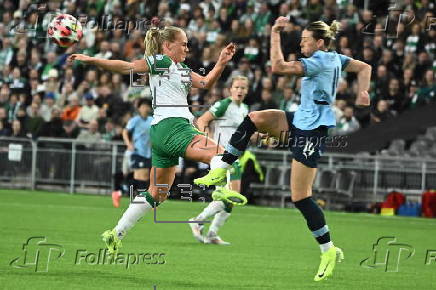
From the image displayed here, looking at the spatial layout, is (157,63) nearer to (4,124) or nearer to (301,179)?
(301,179)

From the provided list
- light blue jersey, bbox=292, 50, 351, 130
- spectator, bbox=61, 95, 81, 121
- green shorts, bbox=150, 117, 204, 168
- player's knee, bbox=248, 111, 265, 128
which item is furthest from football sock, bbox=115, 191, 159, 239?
spectator, bbox=61, 95, 81, 121

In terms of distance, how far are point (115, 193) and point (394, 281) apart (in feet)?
37.3

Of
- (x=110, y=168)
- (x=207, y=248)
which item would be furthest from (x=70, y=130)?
(x=207, y=248)

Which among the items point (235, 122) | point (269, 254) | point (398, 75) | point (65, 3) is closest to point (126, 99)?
point (65, 3)

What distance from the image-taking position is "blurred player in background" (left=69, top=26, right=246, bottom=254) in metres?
10.4

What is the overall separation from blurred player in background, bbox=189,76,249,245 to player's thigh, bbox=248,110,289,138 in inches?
157

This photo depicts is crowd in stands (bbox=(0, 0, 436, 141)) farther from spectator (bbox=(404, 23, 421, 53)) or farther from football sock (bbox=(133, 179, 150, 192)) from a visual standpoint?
football sock (bbox=(133, 179, 150, 192))

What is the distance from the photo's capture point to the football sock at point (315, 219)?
34.0ft

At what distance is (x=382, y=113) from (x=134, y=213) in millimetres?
12302

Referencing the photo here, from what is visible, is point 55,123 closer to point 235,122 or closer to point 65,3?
point 65,3

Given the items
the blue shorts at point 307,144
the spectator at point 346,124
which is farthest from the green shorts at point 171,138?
the spectator at point 346,124

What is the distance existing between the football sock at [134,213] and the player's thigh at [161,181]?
0.29 ft

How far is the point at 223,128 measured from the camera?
641 inches

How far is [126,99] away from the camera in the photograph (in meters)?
26.6
